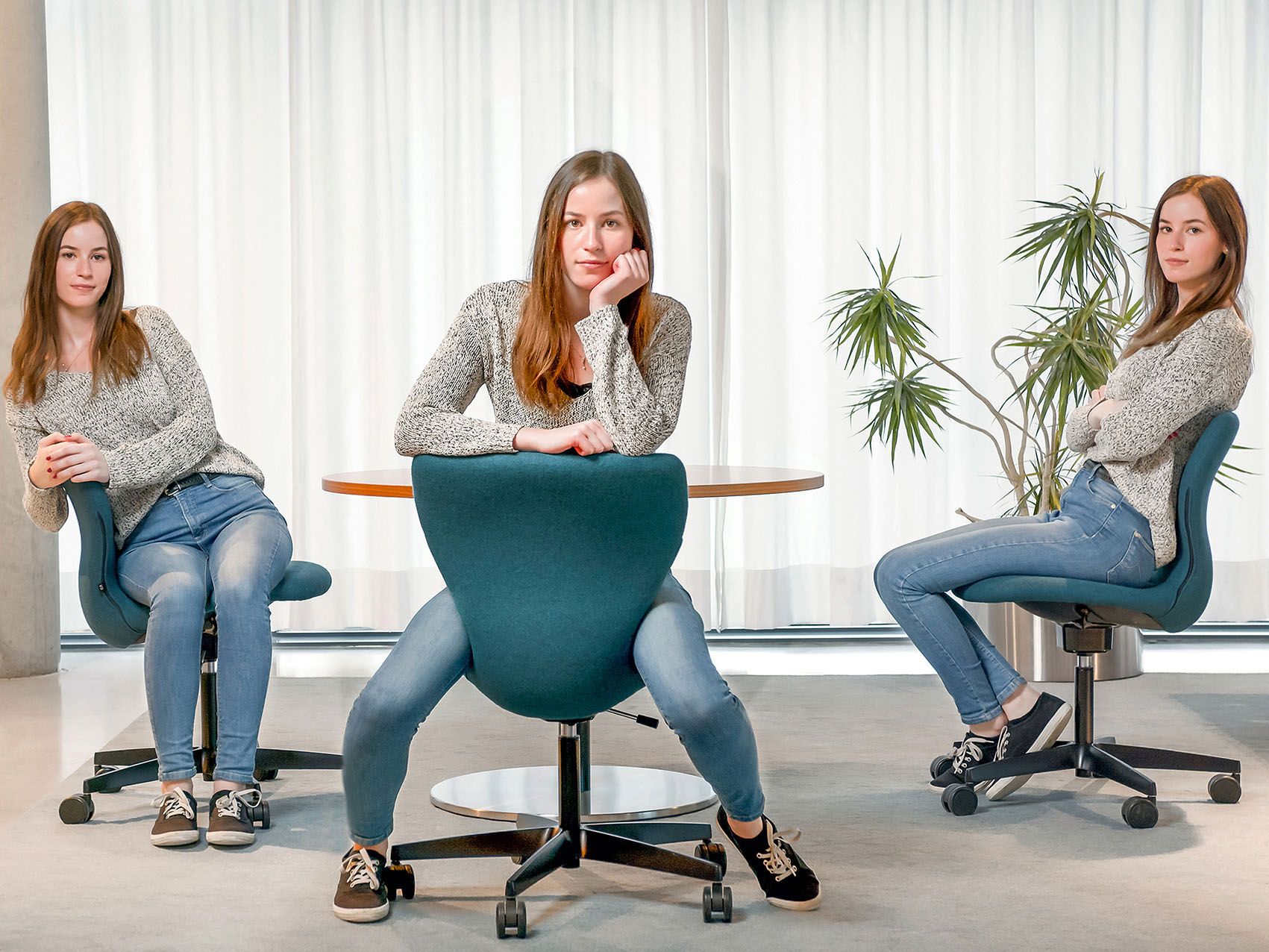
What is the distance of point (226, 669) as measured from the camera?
301 centimetres

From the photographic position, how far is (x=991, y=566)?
10.1 ft

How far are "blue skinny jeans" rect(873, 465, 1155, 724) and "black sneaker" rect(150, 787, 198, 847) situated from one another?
1.52 meters

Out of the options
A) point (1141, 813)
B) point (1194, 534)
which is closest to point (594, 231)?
point (1194, 534)

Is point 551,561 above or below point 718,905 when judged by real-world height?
above

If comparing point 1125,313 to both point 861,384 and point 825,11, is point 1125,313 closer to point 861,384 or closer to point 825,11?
point 861,384

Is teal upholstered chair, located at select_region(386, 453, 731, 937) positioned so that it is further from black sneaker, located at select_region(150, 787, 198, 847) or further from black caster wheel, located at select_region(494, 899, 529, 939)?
black sneaker, located at select_region(150, 787, 198, 847)

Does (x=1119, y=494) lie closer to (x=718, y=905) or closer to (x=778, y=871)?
(x=778, y=871)

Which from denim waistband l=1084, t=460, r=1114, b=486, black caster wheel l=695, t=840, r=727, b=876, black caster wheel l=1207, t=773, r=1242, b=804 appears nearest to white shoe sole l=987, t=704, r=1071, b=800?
black caster wheel l=1207, t=773, r=1242, b=804

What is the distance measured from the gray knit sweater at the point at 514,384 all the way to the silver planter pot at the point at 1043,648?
7.33ft

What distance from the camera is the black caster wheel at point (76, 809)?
9.91ft

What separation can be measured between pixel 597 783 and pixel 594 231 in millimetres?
1321

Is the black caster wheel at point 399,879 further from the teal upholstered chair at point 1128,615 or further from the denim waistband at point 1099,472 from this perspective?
the denim waistband at point 1099,472

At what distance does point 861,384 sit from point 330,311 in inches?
81.1

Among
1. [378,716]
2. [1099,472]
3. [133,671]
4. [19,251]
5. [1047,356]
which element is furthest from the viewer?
[133,671]
